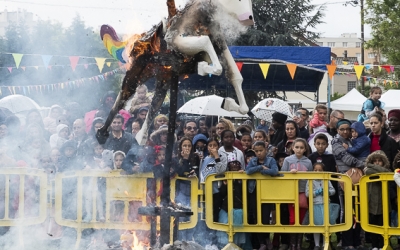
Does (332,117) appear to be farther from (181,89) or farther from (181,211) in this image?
(181,89)

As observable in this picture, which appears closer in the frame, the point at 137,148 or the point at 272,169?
the point at 272,169

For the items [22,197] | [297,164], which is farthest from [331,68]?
[22,197]

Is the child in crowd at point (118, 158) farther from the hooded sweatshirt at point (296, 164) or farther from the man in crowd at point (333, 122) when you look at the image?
the man in crowd at point (333, 122)

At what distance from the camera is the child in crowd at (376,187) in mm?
8570

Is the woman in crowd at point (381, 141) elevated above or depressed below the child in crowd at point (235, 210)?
above

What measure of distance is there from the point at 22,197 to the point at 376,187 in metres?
4.39

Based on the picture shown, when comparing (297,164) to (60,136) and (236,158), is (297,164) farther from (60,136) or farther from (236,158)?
(60,136)

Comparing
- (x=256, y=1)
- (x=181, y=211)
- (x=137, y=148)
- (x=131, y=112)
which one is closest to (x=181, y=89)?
(x=131, y=112)

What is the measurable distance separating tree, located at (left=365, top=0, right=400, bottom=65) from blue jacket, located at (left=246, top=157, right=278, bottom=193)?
956 inches

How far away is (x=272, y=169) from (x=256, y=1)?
25132 mm

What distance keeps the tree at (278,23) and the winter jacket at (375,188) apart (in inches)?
1011

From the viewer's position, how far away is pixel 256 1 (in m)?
32.9

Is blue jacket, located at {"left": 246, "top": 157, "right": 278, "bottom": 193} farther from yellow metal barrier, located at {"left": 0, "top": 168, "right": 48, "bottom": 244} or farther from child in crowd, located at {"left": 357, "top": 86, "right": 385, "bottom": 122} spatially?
child in crowd, located at {"left": 357, "top": 86, "right": 385, "bottom": 122}

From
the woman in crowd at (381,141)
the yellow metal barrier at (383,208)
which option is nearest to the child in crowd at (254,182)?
the yellow metal barrier at (383,208)
